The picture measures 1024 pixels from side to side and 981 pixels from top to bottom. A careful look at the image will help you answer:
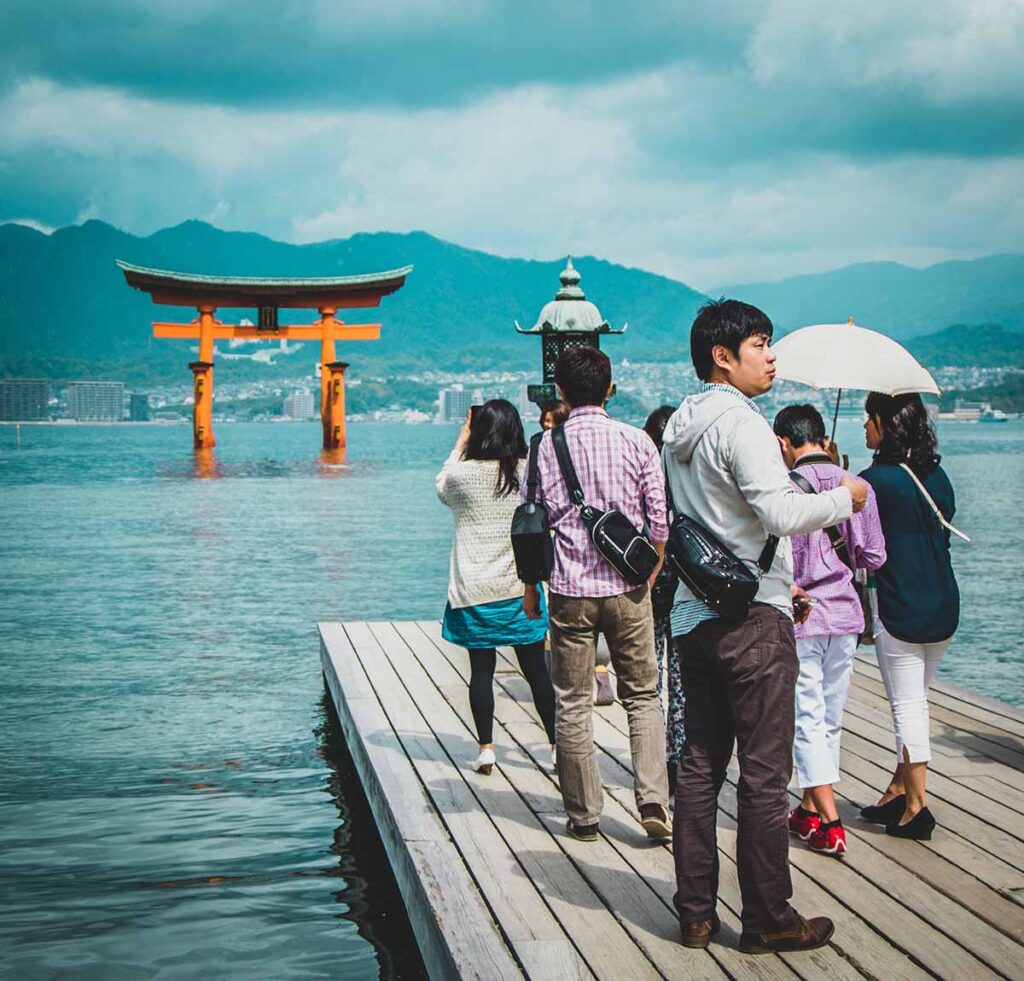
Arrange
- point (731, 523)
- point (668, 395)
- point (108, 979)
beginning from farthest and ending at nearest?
point (668, 395)
point (108, 979)
point (731, 523)

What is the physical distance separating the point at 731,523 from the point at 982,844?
180 centimetres

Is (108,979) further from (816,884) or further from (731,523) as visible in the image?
(731,523)

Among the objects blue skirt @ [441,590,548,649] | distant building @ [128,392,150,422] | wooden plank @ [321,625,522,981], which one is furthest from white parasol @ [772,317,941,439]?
distant building @ [128,392,150,422]

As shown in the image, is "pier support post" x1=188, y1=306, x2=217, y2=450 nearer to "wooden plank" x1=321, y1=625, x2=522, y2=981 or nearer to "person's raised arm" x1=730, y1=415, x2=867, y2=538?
"wooden plank" x1=321, y1=625, x2=522, y2=981

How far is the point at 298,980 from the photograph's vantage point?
4.64 meters

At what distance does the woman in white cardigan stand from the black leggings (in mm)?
18

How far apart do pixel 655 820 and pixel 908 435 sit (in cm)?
157

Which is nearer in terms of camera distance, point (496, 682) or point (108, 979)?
point (108, 979)

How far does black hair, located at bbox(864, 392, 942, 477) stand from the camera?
417cm

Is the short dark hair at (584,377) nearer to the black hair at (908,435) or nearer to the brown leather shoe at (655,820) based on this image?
the black hair at (908,435)

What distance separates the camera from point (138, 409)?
620 feet

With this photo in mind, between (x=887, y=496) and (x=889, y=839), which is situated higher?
(x=887, y=496)

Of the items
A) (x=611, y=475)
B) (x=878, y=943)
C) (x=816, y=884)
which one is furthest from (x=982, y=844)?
(x=611, y=475)

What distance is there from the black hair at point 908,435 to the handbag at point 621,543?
0.91 m
